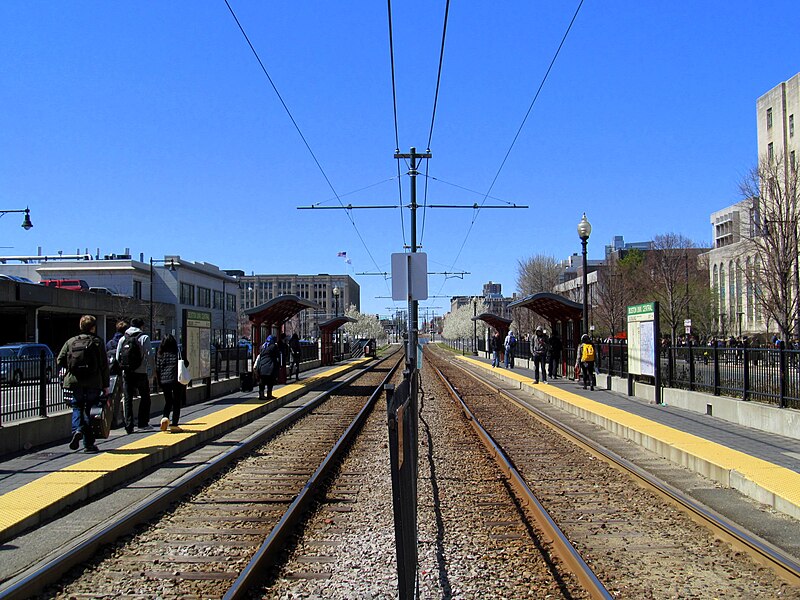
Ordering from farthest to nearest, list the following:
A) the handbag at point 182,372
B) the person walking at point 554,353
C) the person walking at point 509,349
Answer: the person walking at point 509,349
the person walking at point 554,353
the handbag at point 182,372

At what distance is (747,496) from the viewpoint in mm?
8875

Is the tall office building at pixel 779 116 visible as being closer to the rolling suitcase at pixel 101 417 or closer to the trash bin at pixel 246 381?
the trash bin at pixel 246 381

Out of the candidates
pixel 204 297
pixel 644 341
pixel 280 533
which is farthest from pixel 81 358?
pixel 204 297

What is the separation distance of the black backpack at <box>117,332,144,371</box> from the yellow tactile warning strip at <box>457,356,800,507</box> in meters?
8.76

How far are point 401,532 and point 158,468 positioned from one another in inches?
304

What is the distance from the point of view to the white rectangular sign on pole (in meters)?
18.4

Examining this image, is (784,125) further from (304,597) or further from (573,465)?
(304,597)

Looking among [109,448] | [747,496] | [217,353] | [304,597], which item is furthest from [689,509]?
[217,353]

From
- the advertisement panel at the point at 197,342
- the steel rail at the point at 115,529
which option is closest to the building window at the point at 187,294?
the advertisement panel at the point at 197,342

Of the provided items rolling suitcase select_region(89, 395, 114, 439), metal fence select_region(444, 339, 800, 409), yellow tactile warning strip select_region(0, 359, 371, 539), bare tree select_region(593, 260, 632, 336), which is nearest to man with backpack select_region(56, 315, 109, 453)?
rolling suitcase select_region(89, 395, 114, 439)

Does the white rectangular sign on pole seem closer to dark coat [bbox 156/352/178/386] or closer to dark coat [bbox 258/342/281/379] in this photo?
dark coat [bbox 258/342/281/379]

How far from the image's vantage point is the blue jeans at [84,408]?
1061 centimetres

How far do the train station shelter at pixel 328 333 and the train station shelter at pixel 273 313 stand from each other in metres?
16.0

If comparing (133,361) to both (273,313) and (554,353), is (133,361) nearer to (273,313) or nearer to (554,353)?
(273,313)
